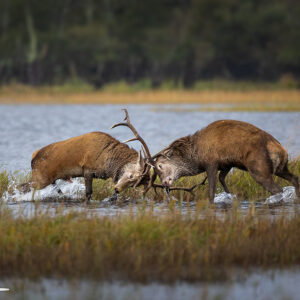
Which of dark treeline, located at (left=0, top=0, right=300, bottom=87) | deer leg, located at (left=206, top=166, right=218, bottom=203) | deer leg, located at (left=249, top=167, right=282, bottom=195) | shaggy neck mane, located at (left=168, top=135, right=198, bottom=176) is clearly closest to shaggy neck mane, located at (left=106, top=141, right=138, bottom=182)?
shaggy neck mane, located at (left=168, top=135, right=198, bottom=176)

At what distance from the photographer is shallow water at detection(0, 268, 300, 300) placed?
5.89 meters

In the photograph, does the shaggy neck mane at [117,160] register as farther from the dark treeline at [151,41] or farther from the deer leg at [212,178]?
the dark treeline at [151,41]

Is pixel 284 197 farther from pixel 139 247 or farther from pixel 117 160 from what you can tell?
pixel 139 247

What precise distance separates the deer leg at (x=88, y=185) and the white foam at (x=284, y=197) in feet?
8.34

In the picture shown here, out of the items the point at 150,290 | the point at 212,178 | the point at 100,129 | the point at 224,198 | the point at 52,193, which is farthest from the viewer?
the point at 100,129

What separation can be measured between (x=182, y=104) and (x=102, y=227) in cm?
3556

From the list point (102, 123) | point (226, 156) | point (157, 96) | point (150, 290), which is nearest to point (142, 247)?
point (150, 290)

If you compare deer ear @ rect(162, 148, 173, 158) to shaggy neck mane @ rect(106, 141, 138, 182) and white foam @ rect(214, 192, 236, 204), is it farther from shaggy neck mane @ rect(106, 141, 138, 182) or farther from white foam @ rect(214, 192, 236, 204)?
white foam @ rect(214, 192, 236, 204)

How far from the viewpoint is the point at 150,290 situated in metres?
6.03

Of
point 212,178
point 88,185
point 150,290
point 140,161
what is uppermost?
point 140,161

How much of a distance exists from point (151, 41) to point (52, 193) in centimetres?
4222

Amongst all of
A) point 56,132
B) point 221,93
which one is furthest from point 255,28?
point 56,132

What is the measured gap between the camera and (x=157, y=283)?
6199 mm

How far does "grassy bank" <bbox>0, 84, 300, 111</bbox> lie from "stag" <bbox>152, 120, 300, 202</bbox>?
80.8 ft
